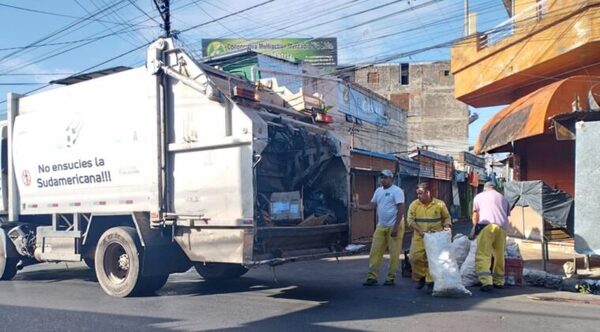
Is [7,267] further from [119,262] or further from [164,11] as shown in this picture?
[164,11]

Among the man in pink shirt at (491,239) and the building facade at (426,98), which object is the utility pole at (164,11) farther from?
the building facade at (426,98)

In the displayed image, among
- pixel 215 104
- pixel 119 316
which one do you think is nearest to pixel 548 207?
pixel 215 104

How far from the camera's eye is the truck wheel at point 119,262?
7391 millimetres

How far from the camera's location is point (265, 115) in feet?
23.9

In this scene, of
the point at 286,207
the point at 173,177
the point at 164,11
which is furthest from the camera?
the point at 164,11

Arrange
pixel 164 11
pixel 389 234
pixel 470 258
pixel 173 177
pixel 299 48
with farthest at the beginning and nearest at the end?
pixel 299 48, pixel 164 11, pixel 389 234, pixel 470 258, pixel 173 177

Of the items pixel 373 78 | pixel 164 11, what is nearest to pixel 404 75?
pixel 373 78

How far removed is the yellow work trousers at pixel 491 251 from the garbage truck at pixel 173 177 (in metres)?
1.89

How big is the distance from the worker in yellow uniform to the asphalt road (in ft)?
1.14

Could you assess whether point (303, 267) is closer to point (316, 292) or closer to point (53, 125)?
point (316, 292)

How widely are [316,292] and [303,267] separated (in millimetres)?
2881

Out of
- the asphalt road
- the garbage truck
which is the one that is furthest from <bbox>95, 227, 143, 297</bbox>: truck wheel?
the asphalt road

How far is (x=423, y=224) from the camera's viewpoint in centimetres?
777

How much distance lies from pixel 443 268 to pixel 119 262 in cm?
441
